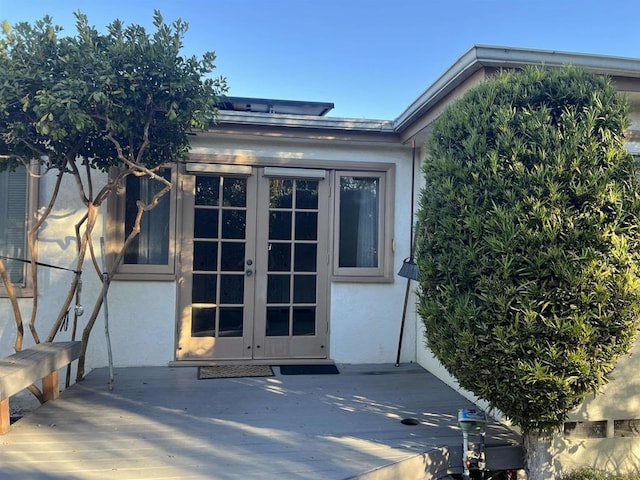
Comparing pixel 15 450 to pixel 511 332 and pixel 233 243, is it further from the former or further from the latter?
pixel 511 332

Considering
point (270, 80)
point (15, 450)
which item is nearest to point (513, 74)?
point (15, 450)

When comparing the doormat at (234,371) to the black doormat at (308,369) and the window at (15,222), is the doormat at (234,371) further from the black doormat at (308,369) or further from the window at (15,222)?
the window at (15,222)

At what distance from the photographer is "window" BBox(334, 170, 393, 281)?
15.6 ft

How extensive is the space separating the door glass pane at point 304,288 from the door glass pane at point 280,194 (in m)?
0.78

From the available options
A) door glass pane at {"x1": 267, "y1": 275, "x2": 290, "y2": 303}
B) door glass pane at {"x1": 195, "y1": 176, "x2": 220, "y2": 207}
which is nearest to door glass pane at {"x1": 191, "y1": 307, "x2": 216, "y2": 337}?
door glass pane at {"x1": 267, "y1": 275, "x2": 290, "y2": 303}

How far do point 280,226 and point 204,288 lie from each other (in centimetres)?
101

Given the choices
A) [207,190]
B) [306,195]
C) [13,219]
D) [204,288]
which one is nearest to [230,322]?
[204,288]

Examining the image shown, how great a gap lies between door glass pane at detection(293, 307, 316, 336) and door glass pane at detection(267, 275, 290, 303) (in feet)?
0.57

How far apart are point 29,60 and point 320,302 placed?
3224 millimetres

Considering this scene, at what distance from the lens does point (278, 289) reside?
15.4 feet

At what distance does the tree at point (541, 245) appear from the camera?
2270 mm

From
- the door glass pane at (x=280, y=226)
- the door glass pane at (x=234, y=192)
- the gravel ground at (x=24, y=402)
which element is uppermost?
the door glass pane at (x=234, y=192)

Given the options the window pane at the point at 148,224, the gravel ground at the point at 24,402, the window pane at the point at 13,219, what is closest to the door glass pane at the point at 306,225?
the window pane at the point at 148,224

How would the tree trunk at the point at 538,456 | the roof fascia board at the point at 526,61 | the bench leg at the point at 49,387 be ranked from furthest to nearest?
the bench leg at the point at 49,387, the roof fascia board at the point at 526,61, the tree trunk at the point at 538,456
